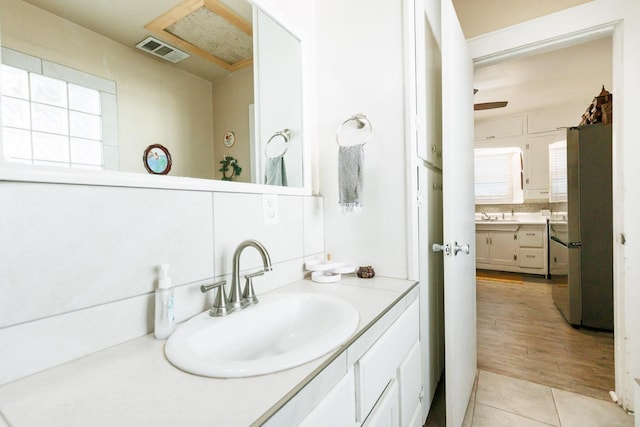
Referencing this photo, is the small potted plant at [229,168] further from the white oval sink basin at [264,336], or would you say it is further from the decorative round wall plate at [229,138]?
the white oval sink basin at [264,336]

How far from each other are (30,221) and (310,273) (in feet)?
3.16

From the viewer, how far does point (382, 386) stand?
2.81 feet

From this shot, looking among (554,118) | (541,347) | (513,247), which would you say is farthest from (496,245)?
(541,347)

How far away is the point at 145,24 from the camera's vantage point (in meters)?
0.78

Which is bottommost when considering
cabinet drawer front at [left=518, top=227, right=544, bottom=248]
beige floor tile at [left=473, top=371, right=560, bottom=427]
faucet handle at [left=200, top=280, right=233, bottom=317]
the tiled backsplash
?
beige floor tile at [left=473, top=371, right=560, bottom=427]

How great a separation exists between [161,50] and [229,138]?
32cm

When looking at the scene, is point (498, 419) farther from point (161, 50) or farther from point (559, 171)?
point (559, 171)

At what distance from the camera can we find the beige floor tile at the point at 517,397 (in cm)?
146

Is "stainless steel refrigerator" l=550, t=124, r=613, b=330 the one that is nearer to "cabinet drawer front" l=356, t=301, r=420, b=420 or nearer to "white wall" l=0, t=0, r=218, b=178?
"cabinet drawer front" l=356, t=301, r=420, b=420

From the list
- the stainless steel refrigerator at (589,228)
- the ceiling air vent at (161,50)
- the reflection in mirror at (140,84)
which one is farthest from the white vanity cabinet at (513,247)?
the ceiling air vent at (161,50)

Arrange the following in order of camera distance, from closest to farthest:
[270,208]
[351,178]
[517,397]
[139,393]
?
[139,393]
[270,208]
[351,178]
[517,397]

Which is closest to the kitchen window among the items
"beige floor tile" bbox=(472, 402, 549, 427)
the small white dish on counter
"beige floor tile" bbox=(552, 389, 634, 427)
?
the small white dish on counter

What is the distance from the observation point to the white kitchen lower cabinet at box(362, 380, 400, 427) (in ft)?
2.61

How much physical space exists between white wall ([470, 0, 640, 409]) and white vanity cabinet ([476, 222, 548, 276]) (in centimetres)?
293
